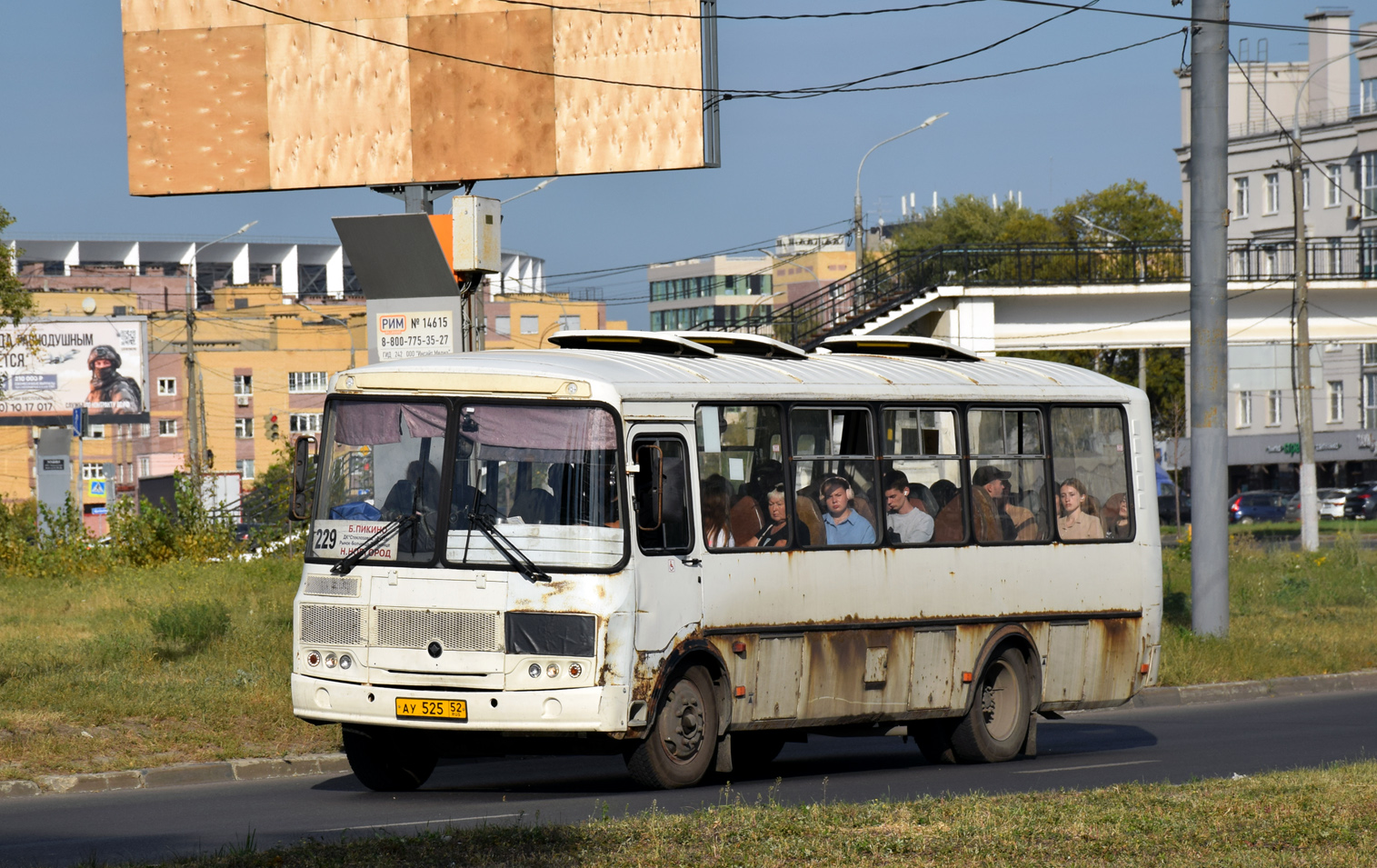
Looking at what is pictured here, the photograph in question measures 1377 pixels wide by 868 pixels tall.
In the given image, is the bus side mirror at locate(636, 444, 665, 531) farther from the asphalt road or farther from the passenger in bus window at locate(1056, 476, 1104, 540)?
the passenger in bus window at locate(1056, 476, 1104, 540)

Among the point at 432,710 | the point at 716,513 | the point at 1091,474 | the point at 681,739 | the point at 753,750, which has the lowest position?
the point at 753,750

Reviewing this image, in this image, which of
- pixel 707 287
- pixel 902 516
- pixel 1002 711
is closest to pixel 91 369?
pixel 1002 711

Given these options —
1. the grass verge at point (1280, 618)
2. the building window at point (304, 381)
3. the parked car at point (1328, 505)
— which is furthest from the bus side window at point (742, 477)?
the building window at point (304, 381)

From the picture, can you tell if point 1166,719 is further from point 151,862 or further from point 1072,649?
point 151,862

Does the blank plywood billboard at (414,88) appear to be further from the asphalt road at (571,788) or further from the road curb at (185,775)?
the road curb at (185,775)

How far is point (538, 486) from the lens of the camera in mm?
11062

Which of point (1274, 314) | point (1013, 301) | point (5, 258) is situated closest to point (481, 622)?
point (5, 258)

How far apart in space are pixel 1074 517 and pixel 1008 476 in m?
0.78

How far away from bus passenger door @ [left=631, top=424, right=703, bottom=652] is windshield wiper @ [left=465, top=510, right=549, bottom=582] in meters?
0.65

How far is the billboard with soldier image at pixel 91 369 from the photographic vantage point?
69500mm

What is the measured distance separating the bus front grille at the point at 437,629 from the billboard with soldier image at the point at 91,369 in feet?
201

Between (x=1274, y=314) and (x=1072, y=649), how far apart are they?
3617 centimetres

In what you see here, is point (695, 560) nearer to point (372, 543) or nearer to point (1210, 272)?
point (372, 543)

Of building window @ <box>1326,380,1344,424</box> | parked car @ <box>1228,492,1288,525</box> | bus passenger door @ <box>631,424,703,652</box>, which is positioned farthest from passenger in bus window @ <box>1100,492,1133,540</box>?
building window @ <box>1326,380,1344,424</box>
